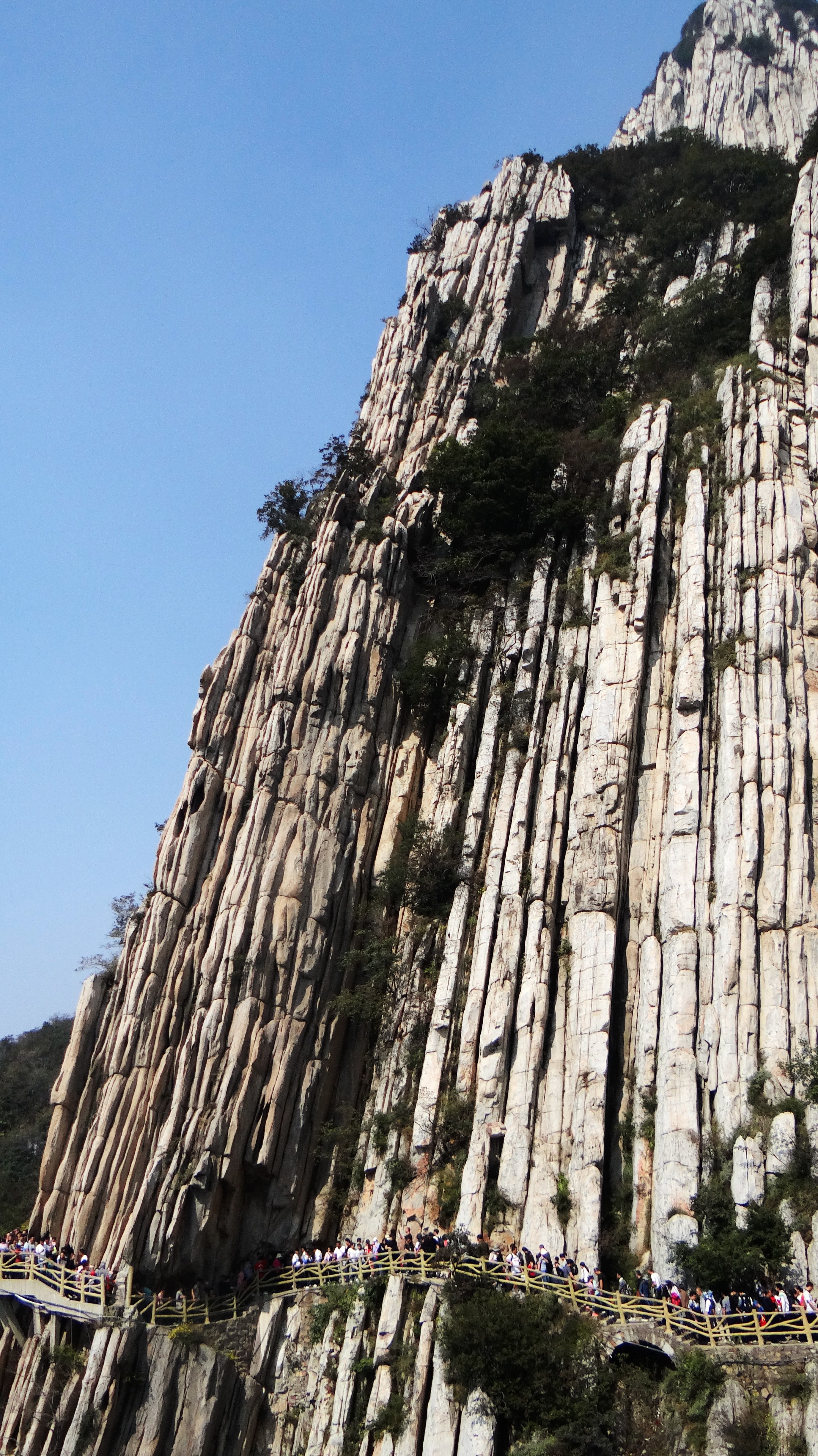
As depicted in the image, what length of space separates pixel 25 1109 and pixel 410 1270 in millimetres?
28327

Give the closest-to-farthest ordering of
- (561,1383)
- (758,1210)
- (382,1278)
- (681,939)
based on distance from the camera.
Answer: (561,1383) → (758,1210) → (382,1278) → (681,939)

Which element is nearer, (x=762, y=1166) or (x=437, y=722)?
(x=762, y=1166)

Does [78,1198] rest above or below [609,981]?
below

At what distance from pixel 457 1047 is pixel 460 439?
22.5m

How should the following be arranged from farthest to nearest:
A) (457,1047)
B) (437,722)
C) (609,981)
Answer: (437,722) → (457,1047) → (609,981)

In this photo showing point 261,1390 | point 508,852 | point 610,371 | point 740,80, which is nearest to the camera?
point 261,1390

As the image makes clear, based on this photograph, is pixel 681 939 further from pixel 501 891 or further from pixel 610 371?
pixel 610 371

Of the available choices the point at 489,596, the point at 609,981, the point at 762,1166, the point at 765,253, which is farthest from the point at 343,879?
the point at 765,253

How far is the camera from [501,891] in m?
29.4

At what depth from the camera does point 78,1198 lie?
26.7m

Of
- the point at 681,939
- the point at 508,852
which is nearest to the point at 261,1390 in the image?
the point at 681,939

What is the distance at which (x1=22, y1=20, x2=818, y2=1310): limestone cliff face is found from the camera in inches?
981

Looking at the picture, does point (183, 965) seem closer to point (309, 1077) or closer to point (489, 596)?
point (309, 1077)

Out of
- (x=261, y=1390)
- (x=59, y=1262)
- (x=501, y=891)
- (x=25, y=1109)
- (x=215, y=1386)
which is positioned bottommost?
(x=215, y=1386)
